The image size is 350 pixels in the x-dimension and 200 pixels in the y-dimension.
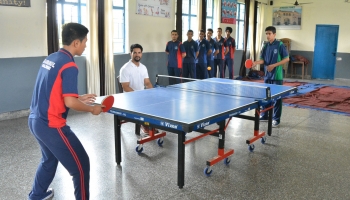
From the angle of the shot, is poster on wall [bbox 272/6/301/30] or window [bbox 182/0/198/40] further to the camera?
poster on wall [bbox 272/6/301/30]

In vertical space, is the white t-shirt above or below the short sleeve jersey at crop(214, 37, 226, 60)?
below

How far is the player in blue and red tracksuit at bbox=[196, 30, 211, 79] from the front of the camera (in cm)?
862

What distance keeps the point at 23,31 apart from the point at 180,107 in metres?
3.73

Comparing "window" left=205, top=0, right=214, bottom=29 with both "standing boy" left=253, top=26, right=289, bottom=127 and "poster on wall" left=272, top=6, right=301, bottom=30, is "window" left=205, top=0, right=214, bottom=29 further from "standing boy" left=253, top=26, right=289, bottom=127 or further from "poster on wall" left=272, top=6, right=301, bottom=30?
"standing boy" left=253, top=26, right=289, bottom=127

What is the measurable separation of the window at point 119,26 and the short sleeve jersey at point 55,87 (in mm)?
5184

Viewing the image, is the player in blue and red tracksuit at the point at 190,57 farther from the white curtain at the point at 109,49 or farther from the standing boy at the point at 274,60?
Answer: the standing boy at the point at 274,60

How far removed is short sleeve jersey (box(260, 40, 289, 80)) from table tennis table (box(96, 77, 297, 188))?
882mm

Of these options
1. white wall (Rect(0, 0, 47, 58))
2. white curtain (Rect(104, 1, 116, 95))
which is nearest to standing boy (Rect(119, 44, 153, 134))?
white wall (Rect(0, 0, 47, 58))

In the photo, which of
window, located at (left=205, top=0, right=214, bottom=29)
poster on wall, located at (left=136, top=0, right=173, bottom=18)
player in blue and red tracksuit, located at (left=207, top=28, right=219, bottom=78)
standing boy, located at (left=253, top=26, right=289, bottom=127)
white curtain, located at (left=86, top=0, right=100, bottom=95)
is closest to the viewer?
standing boy, located at (left=253, top=26, right=289, bottom=127)

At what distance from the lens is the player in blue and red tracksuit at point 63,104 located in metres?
2.22

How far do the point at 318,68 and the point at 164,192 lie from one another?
406 inches

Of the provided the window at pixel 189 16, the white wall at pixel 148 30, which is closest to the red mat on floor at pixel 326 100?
the white wall at pixel 148 30

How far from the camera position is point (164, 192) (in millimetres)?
3059

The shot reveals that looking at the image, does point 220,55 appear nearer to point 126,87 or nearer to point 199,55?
point 199,55
